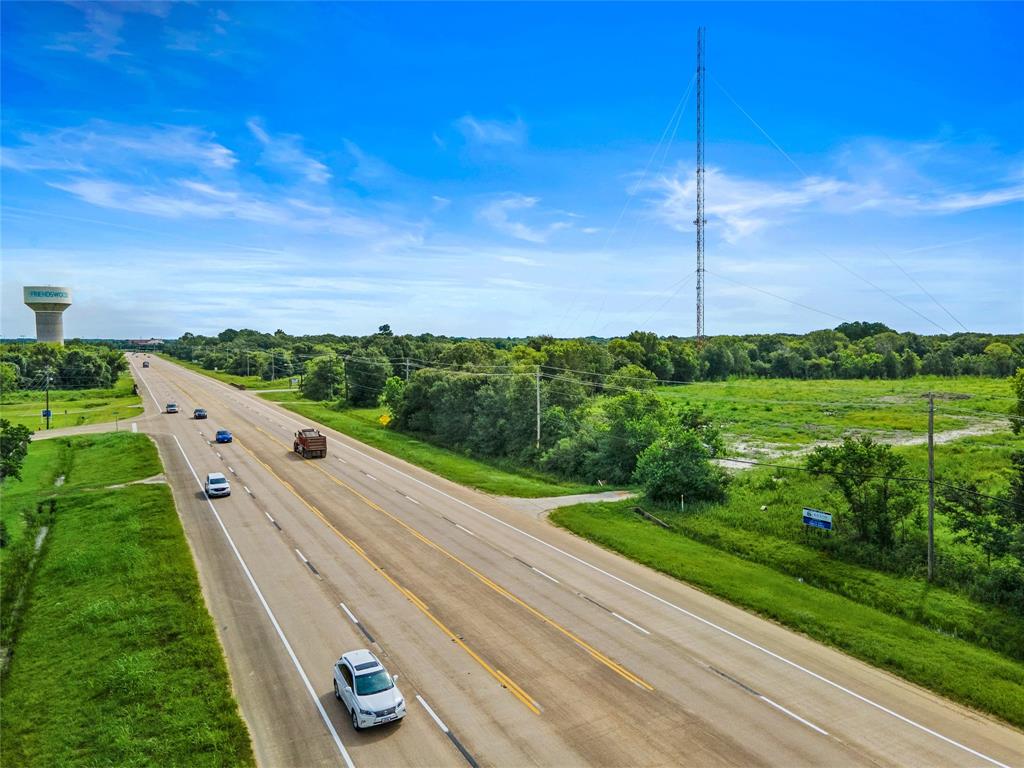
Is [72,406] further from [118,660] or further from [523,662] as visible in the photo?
[523,662]

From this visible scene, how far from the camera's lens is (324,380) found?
104000 mm

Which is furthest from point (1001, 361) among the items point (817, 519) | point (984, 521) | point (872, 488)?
point (984, 521)

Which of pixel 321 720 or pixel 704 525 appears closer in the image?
pixel 321 720

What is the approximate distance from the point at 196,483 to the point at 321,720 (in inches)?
1261

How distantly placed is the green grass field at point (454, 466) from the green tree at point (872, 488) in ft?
56.1

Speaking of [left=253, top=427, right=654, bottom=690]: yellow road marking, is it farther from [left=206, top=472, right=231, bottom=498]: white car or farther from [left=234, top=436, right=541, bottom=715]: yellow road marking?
[left=206, top=472, right=231, bottom=498]: white car

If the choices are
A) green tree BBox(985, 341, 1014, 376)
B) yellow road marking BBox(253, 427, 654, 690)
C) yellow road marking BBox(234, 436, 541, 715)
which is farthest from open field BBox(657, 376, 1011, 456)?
yellow road marking BBox(234, 436, 541, 715)

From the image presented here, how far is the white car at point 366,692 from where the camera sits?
15.7 m

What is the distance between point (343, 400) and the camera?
313ft

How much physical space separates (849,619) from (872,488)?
901 cm

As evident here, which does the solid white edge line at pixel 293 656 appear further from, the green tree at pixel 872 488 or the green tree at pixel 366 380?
the green tree at pixel 366 380

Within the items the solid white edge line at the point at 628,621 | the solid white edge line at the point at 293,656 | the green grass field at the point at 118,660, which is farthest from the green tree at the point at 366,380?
the solid white edge line at the point at 628,621

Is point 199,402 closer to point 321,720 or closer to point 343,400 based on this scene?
point 343,400

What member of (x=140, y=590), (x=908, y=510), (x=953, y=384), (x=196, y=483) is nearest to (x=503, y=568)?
(x=140, y=590)
